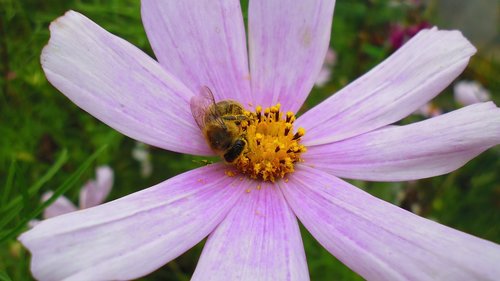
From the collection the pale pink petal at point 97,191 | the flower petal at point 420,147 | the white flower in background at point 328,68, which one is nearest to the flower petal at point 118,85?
the flower petal at point 420,147

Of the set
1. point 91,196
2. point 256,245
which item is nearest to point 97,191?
point 91,196

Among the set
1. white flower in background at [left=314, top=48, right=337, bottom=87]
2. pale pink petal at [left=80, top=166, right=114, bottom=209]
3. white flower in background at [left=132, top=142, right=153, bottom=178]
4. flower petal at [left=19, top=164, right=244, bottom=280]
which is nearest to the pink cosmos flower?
flower petal at [left=19, top=164, right=244, bottom=280]

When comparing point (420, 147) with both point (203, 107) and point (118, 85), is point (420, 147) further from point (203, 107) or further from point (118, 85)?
point (118, 85)

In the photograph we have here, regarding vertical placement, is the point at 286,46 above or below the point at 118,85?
above

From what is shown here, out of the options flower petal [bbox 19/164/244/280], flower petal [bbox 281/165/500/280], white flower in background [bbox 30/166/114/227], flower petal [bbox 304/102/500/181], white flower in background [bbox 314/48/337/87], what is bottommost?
white flower in background [bbox 30/166/114/227]

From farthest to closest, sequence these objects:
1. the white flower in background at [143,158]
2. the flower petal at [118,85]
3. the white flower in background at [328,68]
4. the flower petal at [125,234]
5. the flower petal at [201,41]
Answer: the white flower in background at [328,68], the white flower in background at [143,158], the flower petal at [201,41], the flower petal at [118,85], the flower petal at [125,234]

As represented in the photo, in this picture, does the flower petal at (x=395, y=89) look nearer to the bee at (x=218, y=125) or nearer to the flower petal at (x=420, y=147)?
the flower petal at (x=420, y=147)

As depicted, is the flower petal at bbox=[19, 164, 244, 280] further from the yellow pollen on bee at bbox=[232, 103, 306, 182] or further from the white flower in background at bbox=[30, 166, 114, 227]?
the white flower in background at bbox=[30, 166, 114, 227]
